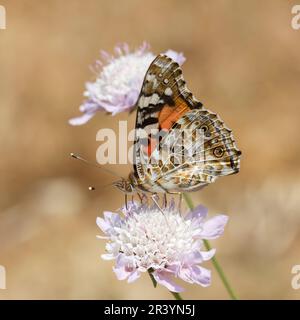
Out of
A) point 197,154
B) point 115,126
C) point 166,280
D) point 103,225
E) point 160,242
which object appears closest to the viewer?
point 166,280

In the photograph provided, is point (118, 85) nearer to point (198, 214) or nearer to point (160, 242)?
point (198, 214)

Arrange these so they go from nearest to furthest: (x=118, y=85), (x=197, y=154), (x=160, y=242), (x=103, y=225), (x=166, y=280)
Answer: (x=166, y=280)
(x=160, y=242)
(x=103, y=225)
(x=197, y=154)
(x=118, y=85)

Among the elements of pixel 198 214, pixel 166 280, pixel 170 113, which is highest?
pixel 170 113

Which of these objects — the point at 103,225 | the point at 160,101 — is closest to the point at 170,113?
the point at 160,101

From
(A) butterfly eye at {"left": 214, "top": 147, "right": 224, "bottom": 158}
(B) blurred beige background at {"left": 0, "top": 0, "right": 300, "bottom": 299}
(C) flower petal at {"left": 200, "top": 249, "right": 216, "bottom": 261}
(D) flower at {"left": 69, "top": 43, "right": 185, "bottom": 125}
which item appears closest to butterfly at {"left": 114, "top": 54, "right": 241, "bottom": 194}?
(A) butterfly eye at {"left": 214, "top": 147, "right": 224, "bottom": 158}

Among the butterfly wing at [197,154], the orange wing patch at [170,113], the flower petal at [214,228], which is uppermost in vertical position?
the orange wing patch at [170,113]

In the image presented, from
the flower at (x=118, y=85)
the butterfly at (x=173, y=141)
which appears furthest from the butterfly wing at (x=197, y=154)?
the flower at (x=118, y=85)

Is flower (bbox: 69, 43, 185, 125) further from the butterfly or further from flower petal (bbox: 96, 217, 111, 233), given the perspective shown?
flower petal (bbox: 96, 217, 111, 233)

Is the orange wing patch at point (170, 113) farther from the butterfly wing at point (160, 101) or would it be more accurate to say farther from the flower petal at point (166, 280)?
the flower petal at point (166, 280)
